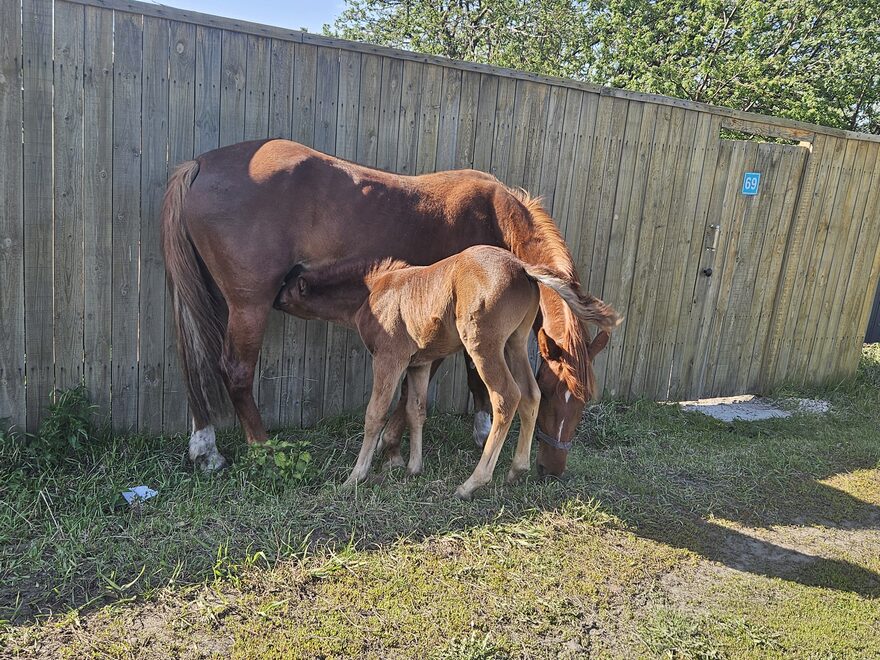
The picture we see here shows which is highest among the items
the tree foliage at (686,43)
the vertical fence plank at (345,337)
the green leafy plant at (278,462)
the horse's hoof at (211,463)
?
the tree foliage at (686,43)

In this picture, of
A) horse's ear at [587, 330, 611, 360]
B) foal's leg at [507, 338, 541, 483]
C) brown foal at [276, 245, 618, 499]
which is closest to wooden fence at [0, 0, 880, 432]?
brown foal at [276, 245, 618, 499]

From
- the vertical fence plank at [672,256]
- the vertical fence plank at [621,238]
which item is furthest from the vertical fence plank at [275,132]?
the vertical fence plank at [672,256]

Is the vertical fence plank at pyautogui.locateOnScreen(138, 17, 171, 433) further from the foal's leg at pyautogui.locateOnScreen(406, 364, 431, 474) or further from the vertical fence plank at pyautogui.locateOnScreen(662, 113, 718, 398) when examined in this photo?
the vertical fence plank at pyautogui.locateOnScreen(662, 113, 718, 398)

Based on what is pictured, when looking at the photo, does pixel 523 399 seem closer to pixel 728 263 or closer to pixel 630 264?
pixel 630 264

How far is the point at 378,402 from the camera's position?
3.59 metres

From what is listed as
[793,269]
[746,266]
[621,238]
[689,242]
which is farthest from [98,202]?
[793,269]

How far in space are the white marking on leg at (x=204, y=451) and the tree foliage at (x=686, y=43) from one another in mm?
10621

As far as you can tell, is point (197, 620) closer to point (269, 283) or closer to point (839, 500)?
point (269, 283)

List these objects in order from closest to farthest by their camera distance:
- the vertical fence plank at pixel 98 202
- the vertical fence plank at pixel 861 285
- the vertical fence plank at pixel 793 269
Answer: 1. the vertical fence plank at pixel 98 202
2. the vertical fence plank at pixel 793 269
3. the vertical fence plank at pixel 861 285

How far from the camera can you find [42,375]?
12.2 ft

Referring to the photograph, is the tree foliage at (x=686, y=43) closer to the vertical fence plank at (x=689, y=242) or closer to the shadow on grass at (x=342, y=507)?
the vertical fence plank at (x=689, y=242)

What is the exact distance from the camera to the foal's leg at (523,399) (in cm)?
370

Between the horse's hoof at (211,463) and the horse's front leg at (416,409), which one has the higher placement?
the horse's front leg at (416,409)

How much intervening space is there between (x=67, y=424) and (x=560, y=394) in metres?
2.86
